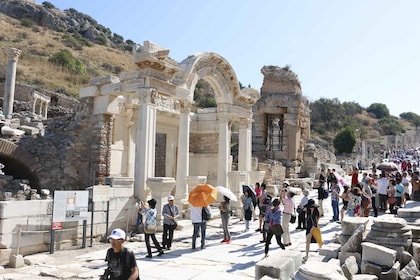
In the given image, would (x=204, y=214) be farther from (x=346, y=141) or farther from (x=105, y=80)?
(x=346, y=141)

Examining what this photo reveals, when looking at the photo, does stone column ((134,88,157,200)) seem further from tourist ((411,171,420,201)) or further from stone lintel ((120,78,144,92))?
tourist ((411,171,420,201))

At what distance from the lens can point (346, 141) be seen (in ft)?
165

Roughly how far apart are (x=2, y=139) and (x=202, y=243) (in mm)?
8801

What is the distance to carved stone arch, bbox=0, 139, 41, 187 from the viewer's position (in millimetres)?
13172

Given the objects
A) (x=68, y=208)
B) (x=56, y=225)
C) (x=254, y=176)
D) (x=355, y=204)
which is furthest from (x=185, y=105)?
(x=355, y=204)

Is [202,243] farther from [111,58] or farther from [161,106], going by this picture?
[111,58]

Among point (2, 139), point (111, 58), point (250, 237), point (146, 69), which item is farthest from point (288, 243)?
point (111, 58)

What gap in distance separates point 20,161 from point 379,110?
357 feet

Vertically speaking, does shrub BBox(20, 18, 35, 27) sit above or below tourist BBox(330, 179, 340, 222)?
above

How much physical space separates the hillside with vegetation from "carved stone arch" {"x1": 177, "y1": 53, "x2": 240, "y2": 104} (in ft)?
93.4

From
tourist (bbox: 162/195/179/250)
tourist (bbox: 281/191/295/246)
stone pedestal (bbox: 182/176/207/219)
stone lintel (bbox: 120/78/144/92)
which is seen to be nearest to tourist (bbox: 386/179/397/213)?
tourist (bbox: 281/191/295/246)

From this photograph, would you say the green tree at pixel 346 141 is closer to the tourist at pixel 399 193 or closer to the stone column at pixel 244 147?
the stone column at pixel 244 147

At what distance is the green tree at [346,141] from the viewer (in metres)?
49.9

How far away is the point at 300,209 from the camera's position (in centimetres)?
1100
